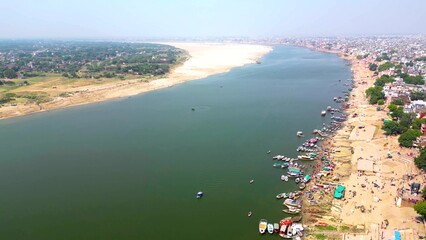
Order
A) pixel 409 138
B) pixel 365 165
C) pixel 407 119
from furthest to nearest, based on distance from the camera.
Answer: pixel 407 119 < pixel 409 138 < pixel 365 165

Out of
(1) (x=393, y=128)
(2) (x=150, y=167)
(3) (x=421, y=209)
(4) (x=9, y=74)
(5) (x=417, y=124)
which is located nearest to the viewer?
(3) (x=421, y=209)

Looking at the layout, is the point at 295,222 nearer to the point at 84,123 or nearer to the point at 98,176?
the point at 98,176

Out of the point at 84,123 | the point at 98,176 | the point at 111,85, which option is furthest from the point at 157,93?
the point at 98,176

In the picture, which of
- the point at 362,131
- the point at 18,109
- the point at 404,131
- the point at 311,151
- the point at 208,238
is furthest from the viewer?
the point at 18,109

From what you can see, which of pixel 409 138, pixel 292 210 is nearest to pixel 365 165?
pixel 409 138

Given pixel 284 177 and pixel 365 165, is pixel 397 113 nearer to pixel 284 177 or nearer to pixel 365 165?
pixel 365 165

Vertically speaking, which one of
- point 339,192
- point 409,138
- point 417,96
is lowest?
point 339,192

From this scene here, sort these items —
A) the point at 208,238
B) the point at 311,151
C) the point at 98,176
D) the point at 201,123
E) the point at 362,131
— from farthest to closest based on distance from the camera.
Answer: the point at 201,123
the point at 362,131
the point at 311,151
the point at 98,176
the point at 208,238
